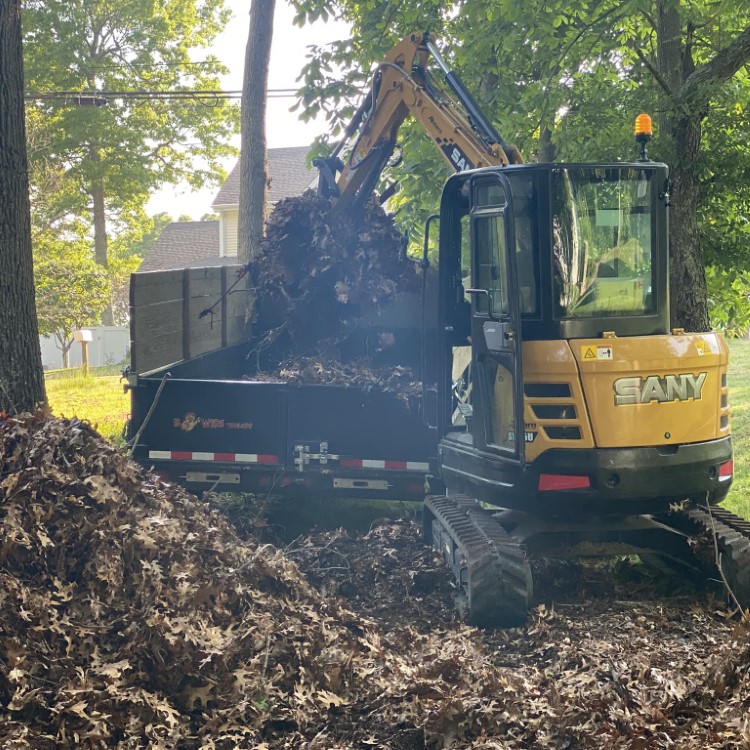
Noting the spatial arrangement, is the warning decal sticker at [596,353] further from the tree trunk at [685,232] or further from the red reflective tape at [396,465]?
the tree trunk at [685,232]

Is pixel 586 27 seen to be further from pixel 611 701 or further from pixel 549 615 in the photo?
pixel 611 701

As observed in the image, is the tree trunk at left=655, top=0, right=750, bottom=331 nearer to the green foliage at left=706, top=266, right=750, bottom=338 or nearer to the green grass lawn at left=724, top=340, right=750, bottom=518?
the green foliage at left=706, top=266, right=750, bottom=338

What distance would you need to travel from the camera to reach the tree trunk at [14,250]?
7262 millimetres

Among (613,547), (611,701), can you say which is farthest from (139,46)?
(611,701)

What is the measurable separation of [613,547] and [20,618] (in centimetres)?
407

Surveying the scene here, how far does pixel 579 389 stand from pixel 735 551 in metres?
1.59

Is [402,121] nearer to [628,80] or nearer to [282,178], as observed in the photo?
[628,80]

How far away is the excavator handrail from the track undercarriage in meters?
2.77

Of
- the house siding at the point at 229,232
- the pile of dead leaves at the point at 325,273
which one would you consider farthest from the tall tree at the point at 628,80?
the house siding at the point at 229,232

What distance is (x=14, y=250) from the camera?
737 centimetres

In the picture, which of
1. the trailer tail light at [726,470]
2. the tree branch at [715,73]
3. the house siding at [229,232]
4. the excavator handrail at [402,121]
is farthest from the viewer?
the house siding at [229,232]

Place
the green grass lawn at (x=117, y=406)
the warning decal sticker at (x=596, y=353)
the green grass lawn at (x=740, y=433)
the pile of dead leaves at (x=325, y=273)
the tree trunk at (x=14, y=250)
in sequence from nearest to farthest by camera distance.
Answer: the warning decal sticker at (x=596, y=353) → the tree trunk at (x=14, y=250) → the pile of dead leaves at (x=325, y=273) → the green grass lawn at (x=740, y=433) → the green grass lawn at (x=117, y=406)

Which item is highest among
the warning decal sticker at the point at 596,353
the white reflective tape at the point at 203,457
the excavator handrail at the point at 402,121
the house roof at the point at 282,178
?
the house roof at the point at 282,178

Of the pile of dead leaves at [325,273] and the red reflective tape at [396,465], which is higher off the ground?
the pile of dead leaves at [325,273]
